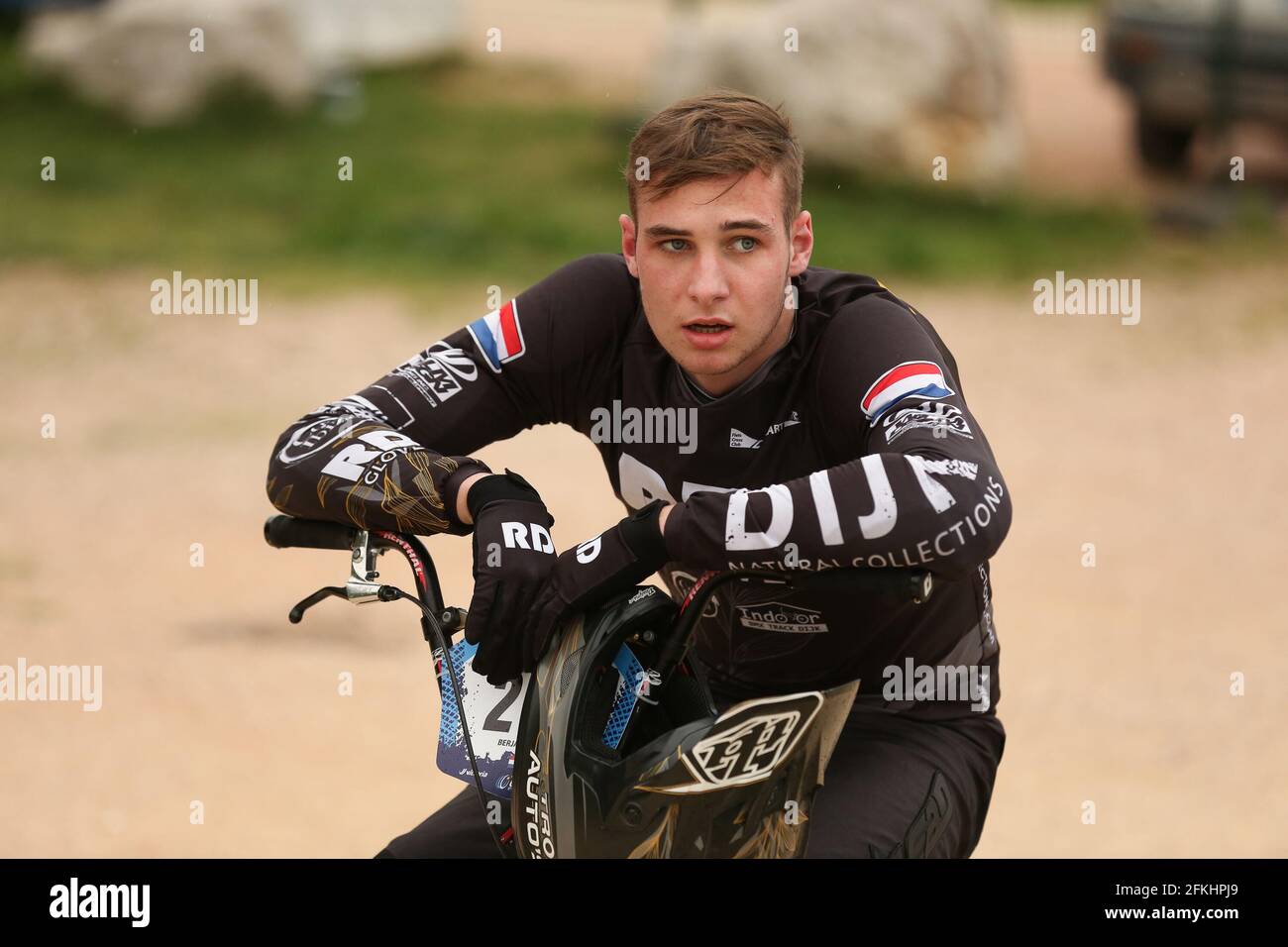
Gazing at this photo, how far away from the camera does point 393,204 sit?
14016 millimetres

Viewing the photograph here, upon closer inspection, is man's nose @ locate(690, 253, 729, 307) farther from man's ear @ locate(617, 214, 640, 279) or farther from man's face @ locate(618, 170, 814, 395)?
man's ear @ locate(617, 214, 640, 279)

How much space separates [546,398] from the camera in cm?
353

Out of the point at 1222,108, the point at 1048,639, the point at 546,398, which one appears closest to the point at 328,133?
the point at 1222,108

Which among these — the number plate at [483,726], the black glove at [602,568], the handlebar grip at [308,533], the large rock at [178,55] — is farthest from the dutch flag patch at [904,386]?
the large rock at [178,55]

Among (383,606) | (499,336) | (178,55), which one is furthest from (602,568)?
(178,55)

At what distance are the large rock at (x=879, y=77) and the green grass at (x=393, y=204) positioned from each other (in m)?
0.34

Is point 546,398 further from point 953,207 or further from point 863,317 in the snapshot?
point 953,207

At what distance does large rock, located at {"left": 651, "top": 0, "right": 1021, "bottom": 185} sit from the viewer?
1366cm

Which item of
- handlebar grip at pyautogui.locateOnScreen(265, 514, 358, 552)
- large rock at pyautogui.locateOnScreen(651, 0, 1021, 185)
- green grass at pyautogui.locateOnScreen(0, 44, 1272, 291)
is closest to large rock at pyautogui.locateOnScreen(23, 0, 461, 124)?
green grass at pyautogui.locateOnScreen(0, 44, 1272, 291)

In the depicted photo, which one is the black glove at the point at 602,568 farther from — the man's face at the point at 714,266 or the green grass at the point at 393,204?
the green grass at the point at 393,204

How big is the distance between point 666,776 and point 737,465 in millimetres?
794

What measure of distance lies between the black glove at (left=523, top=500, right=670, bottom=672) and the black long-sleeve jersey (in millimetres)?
Result: 47

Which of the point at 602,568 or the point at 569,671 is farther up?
the point at 602,568

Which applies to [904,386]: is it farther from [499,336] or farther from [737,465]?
[499,336]
